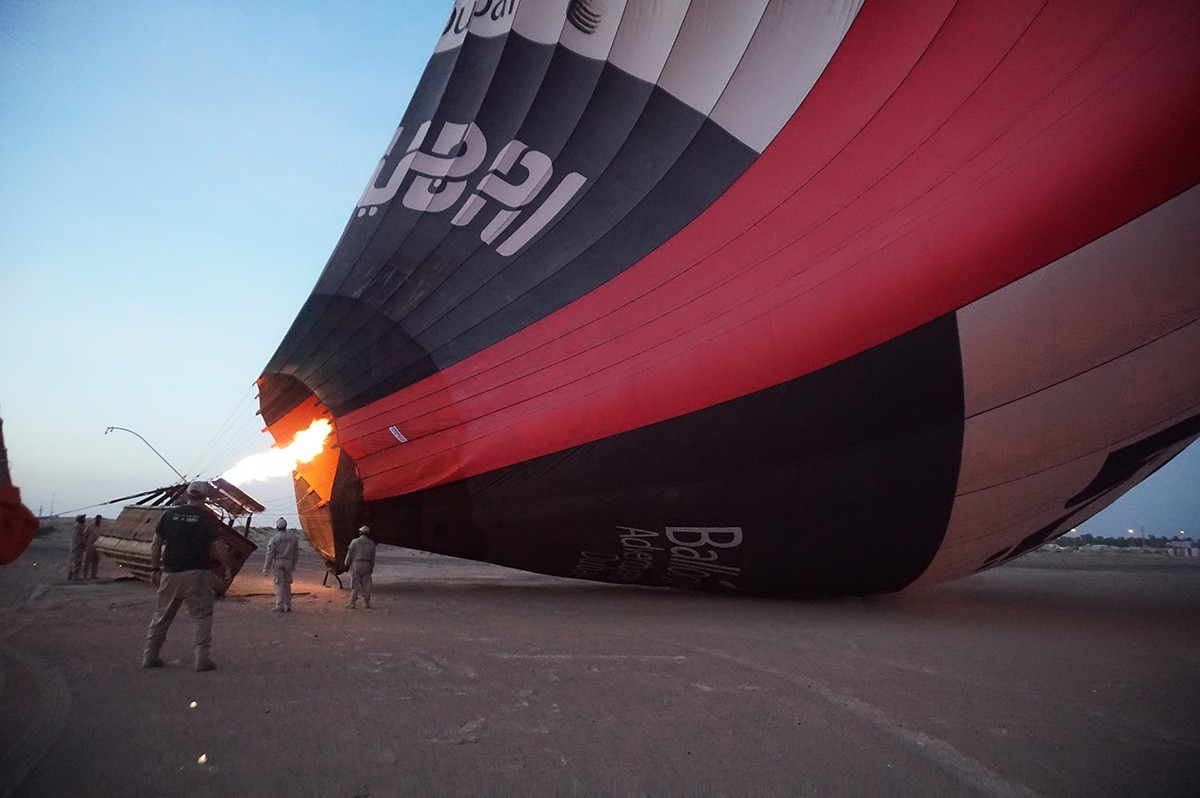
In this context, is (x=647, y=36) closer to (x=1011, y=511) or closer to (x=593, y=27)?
(x=593, y=27)

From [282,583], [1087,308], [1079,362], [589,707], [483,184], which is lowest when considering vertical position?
[589,707]

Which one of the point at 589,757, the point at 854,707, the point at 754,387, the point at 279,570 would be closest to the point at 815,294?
the point at 754,387

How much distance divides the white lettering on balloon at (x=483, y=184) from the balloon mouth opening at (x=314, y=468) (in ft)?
11.6

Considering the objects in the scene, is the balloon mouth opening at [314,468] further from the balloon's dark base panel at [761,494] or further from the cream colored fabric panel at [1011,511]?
the cream colored fabric panel at [1011,511]

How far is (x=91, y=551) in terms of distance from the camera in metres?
10.9

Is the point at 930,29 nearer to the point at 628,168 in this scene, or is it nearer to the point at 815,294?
the point at 815,294

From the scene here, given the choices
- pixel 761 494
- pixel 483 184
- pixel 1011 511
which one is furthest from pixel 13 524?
pixel 1011 511

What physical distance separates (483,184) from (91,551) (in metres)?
9.04

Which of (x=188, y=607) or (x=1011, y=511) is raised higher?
(x=1011, y=511)

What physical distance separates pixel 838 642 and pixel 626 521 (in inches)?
102

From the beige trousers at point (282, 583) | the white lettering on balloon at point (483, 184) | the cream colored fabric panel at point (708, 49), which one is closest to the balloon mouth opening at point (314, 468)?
the beige trousers at point (282, 583)

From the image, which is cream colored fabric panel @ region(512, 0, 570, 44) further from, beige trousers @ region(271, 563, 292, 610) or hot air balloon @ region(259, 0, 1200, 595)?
beige trousers @ region(271, 563, 292, 610)

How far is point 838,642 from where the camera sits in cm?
617

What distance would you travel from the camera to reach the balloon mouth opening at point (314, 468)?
9289 millimetres
